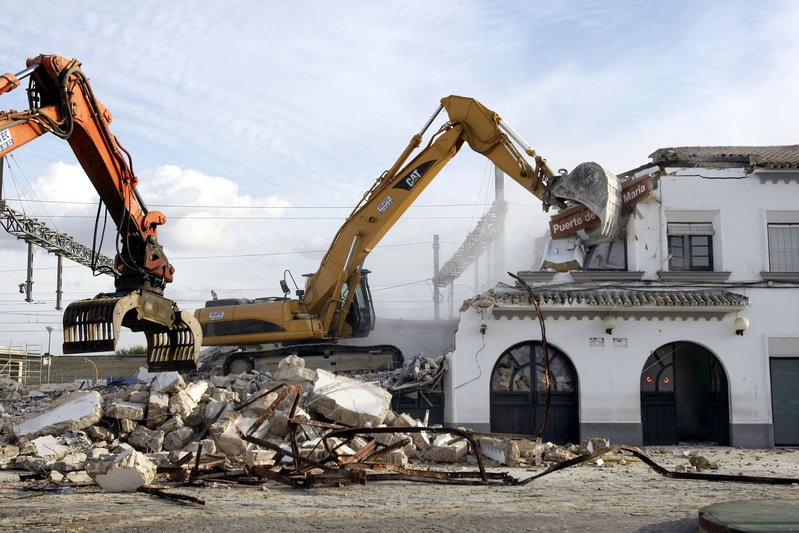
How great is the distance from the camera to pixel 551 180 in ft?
55.1

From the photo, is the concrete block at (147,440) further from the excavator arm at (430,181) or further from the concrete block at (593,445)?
the concrete block at (593,445)

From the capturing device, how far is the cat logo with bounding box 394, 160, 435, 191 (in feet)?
59.2

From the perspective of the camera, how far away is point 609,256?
18.7 metres

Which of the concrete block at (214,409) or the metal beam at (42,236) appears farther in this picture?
the metal beam at (42,236)

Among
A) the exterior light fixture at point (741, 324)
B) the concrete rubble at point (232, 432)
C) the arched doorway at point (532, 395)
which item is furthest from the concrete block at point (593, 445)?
the exterior light fixture at point (741, 324)

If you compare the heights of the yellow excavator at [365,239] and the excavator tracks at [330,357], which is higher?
the yellow excavator at [365,239]

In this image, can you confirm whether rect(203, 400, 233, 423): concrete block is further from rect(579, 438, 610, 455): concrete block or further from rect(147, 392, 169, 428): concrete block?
rect(579, 438, 610, 455): concrete block

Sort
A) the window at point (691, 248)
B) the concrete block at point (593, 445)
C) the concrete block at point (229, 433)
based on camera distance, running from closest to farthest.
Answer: the concrete block at point (229, 433) < the concrete block at point (593, 445) < the window at point (691, 248)

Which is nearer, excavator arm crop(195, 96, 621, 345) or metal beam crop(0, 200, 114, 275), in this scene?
excavator arm crop(195, 96, 621, 345)

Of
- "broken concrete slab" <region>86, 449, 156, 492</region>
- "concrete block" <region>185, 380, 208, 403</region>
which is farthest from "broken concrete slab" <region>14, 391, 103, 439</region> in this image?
"broken concrete slab" <region>86, 449, 156, 492</region>

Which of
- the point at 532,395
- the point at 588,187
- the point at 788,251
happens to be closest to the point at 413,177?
the point at 588,187

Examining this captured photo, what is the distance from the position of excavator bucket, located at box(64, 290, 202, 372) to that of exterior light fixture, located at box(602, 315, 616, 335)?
10384 mm

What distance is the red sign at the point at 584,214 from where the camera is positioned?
58.1 feet

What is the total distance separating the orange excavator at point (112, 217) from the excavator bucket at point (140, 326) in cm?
1
